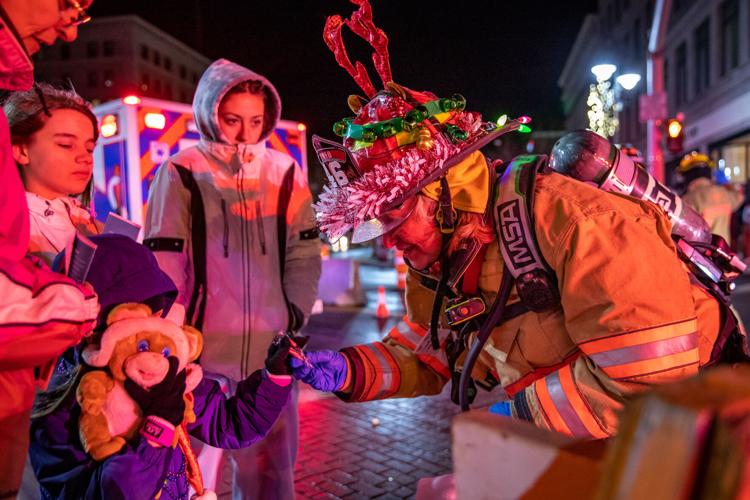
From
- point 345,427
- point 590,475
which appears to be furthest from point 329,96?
point 345,427

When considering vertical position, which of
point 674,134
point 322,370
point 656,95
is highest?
point 656,95

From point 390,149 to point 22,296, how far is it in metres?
1.22

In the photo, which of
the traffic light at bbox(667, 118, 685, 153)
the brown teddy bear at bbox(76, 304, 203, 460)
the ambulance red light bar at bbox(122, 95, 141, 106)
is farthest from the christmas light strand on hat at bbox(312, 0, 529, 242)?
the traffic light at bbox(667, 118, 685, 153)

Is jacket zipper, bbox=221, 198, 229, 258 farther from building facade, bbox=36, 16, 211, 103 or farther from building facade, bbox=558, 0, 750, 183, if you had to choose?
building facade, bbox=36, 16, 211, 103

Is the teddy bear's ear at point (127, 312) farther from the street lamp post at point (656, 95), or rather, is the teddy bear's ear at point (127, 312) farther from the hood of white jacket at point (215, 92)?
the street lamp post at point (656, 95)

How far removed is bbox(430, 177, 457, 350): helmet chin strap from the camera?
2168 mm

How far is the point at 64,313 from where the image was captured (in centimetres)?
153

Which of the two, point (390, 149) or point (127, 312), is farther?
point (390, 149)

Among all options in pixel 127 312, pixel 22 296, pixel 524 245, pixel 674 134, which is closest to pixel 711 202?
pixel 524 245

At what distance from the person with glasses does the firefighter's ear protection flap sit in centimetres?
121

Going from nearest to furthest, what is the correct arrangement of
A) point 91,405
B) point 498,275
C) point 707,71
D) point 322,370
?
1. point 91,405
2. point 498,275
3. point 322,370
4. point 707,71

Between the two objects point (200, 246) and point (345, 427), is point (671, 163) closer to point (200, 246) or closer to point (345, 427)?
point (345, 427)

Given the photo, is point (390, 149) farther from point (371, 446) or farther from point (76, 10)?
point (371, 446)

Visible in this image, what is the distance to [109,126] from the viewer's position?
19.4ft
